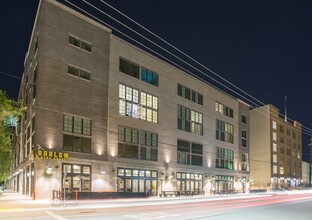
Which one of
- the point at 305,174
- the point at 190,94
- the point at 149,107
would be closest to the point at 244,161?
the point at 190,94

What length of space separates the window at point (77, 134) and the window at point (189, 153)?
722 inches

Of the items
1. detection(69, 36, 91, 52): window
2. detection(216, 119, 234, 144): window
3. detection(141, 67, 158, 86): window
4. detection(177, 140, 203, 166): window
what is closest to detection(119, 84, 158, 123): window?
detection(141, 67, 158, 86): window

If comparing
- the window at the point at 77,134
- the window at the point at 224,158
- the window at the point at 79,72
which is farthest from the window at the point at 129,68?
the window at the point at 224,158

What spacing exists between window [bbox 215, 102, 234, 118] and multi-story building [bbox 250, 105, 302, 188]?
3200 cm

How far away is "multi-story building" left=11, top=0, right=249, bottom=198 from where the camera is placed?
39750mm

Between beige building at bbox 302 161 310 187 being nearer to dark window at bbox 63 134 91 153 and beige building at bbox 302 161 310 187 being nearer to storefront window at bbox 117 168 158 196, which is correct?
storefront window at bbox 117 168 158 196

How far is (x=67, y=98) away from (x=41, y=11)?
9.50 m

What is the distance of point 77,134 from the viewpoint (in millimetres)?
42000

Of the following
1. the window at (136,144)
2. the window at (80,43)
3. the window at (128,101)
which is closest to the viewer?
the window at (80,43)

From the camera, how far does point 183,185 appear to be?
191ft

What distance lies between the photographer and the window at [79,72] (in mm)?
42281

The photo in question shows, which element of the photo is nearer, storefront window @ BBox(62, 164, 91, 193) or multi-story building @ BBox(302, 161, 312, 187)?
storefront window @ BBox(62, 164, 91, 193)

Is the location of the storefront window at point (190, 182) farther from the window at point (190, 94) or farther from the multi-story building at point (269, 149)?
the multi-story building at point (269, 149)

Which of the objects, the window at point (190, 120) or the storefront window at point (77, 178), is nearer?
the storefront window at point (77, 178)
